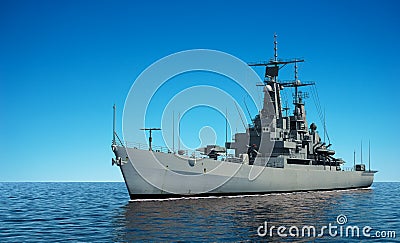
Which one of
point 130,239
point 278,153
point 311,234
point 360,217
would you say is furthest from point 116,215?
point 278,153

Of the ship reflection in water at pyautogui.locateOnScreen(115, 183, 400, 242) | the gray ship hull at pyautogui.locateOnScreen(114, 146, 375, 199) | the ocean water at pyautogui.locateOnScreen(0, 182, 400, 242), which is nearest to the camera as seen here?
the ocean water at pyautogui.locateOnScreen(0, 182, 400, 242)

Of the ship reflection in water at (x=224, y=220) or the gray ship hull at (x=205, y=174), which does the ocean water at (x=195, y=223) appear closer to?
the ship reflection in water at (x=224, y=220)

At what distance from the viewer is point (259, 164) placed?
1833 inches

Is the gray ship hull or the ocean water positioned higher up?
the gray ship hull

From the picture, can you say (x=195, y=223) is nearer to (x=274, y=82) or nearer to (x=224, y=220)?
(x=224, y=220)

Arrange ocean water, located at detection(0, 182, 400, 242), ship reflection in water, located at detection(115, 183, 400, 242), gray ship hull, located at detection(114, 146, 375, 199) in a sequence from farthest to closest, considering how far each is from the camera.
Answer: gray ship hull, located at detection(114, 146, 375, 199) → ship reflection in water, located at detection(115, 183, 400, 242) → ocean water, located at detection(0, 182, 400, 242)

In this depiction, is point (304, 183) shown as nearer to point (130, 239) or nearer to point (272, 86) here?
point (272, 86)

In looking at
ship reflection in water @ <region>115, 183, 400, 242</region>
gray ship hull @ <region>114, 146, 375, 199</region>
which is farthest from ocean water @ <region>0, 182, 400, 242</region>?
gray ship hull @ <region>114, 146, 375, 199</region>

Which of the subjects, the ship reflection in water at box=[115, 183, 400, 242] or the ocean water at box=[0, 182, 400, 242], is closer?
the ocean water at box=[0, 182, 400, 242]

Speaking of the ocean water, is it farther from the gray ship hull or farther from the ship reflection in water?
the gray ship hull

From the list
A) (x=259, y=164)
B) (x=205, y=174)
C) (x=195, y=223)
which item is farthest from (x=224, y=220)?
(x=259, y=164)

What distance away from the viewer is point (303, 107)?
60.1 metres

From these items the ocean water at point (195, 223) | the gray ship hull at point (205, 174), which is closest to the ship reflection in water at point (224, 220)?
the ocean water at point (195, 223)

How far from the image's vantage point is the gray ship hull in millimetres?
35406
